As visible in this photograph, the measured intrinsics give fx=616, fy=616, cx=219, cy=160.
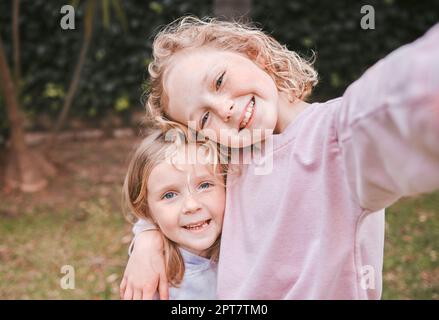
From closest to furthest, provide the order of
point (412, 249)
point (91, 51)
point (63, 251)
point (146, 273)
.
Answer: point (146, 273) < point (412, 249) < point (63, 251) < point (91, 51)

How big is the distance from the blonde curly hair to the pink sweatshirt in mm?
313

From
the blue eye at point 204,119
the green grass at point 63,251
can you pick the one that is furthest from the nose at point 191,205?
the green grass at point 63,251

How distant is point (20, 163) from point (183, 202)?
3.71 meters

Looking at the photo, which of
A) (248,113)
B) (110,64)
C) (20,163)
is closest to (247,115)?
(248,113)

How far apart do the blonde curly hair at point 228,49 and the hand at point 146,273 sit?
40 centimetres

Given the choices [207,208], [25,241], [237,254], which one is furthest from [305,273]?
[25,241]

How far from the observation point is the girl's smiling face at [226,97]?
1.66 meters

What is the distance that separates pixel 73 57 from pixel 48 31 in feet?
1.16

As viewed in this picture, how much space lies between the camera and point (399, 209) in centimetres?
481

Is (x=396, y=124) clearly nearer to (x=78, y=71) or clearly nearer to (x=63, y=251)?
(x=63, y=251)

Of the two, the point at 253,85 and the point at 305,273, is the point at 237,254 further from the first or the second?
the point at 253,85

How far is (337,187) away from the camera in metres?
1.44

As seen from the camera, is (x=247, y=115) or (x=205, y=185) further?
A: (x=205, y=185)

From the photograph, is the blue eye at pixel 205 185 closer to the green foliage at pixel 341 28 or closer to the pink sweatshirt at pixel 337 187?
the pink sweatshirt at pixel 337 187
